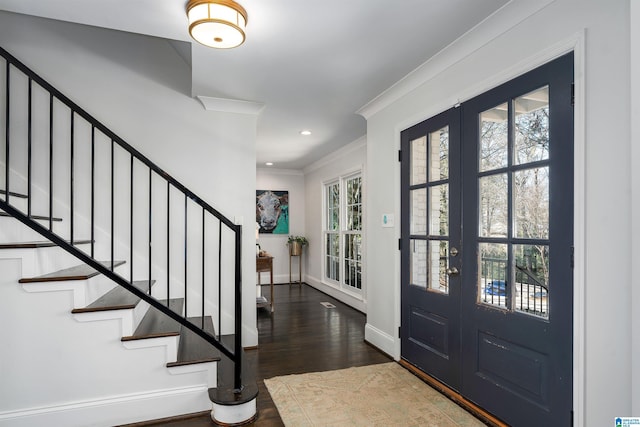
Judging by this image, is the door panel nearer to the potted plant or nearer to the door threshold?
the door threshold

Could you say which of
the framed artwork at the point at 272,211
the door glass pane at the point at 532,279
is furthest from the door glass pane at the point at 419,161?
the framed artwork at the point at 272,211

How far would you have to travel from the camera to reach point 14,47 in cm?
317

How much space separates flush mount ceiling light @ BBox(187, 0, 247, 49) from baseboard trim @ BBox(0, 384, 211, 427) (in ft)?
7.21

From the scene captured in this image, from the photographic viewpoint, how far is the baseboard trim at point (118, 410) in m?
2.17

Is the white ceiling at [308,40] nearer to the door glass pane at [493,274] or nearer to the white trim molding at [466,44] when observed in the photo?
the white trim molding at [466,44]

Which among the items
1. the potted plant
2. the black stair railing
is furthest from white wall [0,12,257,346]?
the potted plant

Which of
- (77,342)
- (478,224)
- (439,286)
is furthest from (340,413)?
(77,342)

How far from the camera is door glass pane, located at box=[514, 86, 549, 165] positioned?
1962 mm

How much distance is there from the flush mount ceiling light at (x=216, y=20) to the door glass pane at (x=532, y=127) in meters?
1.66

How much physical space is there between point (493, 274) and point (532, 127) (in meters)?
0.90

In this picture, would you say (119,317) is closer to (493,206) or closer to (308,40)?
(308,40)

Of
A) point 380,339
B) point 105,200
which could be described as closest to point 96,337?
point 105,200

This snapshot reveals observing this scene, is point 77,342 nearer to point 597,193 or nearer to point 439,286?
point 439,286

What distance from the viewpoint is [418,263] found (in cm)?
308
